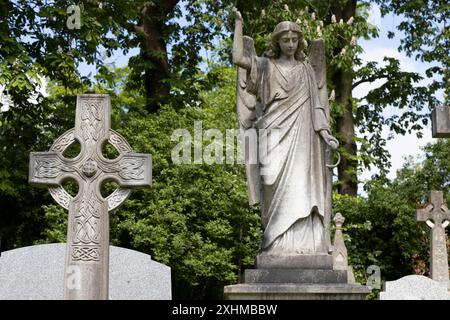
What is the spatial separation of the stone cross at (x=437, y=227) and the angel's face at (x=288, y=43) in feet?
29.9

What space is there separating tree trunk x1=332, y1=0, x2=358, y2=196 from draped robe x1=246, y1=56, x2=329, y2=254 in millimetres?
12472

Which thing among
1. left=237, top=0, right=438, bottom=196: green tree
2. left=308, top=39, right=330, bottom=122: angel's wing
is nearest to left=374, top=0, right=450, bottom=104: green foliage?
left=237, top=0, right=438, bottom=196: green tree

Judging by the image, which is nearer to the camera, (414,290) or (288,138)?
(288,138)

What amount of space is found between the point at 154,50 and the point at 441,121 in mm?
12108

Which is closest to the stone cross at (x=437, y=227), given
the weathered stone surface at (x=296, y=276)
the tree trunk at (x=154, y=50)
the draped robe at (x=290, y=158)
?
the tree trunk at (x=154, y=50)

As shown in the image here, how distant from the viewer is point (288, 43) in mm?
8805

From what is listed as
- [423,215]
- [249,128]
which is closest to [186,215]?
[423,215]

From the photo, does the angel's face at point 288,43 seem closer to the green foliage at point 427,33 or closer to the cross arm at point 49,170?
the cross arm at point 49,170

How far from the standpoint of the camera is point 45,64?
15500 millimetres

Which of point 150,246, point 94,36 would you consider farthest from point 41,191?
point 94,36

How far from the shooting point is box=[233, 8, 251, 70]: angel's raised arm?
856 centimetres

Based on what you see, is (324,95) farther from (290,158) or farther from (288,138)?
(290,158)

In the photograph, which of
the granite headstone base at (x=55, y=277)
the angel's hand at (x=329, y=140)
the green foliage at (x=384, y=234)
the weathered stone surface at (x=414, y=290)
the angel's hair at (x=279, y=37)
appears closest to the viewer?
the angel's hand at (x=329, y=140)

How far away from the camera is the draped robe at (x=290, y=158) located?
8352mm
